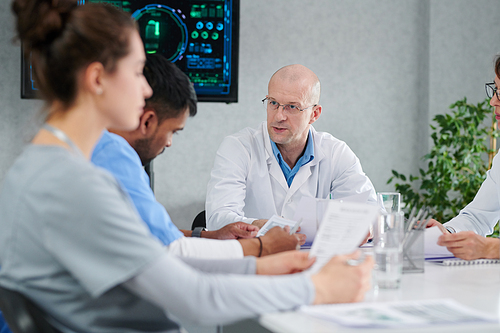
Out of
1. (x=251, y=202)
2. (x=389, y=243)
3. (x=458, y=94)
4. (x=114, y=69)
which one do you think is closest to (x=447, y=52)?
(x=458, y=94)

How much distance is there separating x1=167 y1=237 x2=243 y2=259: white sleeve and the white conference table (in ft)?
1.60

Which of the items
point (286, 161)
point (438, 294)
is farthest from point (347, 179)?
point (438, 294)

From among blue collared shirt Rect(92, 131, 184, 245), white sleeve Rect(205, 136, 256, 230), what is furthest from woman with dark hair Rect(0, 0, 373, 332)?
white sleeve Rect(205, 136, 256, 230)

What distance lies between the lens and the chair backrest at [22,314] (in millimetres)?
850

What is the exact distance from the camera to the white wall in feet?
12.3

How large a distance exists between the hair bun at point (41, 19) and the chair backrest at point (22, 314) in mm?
486

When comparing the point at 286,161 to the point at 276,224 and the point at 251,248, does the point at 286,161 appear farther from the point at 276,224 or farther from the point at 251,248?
the point at 251,248

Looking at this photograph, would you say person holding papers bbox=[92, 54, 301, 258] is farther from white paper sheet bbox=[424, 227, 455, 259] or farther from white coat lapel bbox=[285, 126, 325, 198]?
white coat lapel bbox=[285, 126, 325, 198]

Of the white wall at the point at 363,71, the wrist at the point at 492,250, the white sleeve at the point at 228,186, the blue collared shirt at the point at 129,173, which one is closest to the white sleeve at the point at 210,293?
the blue collared shirt at the point at 129,173

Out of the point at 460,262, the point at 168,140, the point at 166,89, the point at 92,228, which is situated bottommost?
the point at 460,262

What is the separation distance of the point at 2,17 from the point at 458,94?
11.7ft

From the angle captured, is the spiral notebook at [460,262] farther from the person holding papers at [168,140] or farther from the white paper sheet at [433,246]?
the person holding papers at [168,140]

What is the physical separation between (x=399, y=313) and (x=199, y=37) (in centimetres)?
244

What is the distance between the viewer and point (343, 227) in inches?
39.4
